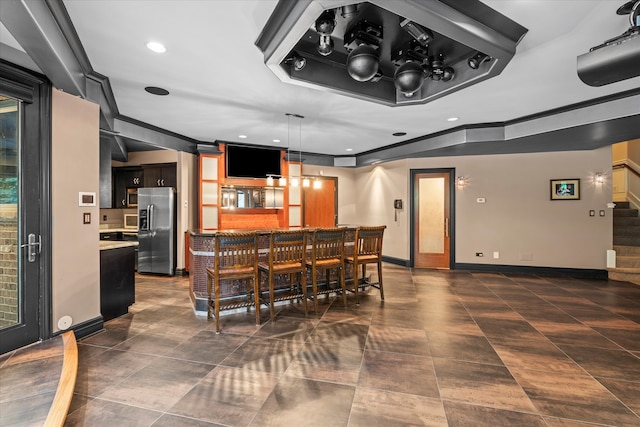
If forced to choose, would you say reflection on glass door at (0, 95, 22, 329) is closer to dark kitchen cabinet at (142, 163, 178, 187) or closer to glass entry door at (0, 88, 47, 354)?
glass entry door at (0, 88, 47, 354)

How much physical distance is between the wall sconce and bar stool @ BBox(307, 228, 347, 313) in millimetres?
5358

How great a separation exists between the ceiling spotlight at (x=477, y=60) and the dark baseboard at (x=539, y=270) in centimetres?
478

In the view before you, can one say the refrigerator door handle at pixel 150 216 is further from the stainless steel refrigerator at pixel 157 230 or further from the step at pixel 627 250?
the step at pixel 627 250

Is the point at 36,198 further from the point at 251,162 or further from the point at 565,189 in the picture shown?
the point at 565,189

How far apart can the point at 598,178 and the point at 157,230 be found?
8517 mm

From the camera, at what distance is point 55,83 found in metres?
2.66

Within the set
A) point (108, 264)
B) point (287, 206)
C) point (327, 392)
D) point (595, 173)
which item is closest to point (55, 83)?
point (108, 264)

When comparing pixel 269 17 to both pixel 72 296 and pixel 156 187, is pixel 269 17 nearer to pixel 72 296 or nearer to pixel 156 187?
pixel 72 296

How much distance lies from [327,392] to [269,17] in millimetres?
2701

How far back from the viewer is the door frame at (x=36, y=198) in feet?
8.90

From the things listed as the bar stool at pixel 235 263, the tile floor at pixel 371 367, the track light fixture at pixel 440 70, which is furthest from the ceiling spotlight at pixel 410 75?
the tile floor at pixel 371 367

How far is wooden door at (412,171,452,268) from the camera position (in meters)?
6.79

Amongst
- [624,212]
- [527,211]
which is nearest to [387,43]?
[527,211]

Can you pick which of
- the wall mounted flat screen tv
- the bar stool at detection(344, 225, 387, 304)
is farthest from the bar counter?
the wall mounted flat screen tv
